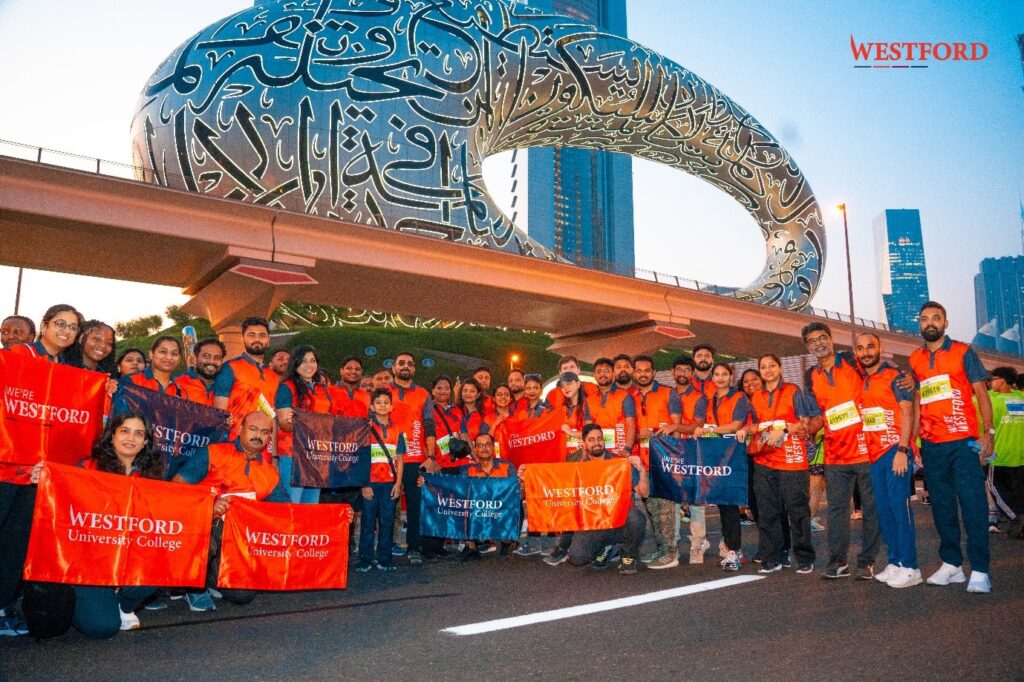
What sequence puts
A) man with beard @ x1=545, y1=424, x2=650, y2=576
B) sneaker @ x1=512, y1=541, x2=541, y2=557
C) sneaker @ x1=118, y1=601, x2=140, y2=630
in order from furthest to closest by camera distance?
1. sneaker @ x1=512, y1=541, x2=541, y2=557
2. man with beard @ x1=545, y1=424, x2=650, y2=576
3. sneaker @ x1=118, y1=601, x2=140, y2=630

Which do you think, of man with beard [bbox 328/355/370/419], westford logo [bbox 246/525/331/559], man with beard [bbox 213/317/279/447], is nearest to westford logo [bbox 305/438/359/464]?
man with beard [bbox 213/317/279/447]

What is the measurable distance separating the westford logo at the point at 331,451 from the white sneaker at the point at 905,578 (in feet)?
16.5

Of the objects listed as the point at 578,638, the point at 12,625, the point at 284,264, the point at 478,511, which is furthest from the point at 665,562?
the point at 284,264

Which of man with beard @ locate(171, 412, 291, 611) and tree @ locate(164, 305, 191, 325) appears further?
tree @ locate(164, 305, 191, 325)

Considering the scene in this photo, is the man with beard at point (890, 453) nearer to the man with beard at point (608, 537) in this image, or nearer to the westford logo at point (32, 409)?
the man with beard at point (608, 537)

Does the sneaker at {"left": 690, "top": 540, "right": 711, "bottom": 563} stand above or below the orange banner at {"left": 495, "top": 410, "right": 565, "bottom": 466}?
below

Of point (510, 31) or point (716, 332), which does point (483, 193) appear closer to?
point (510, 31)

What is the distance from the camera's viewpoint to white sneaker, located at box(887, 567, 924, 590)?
657 centimetres

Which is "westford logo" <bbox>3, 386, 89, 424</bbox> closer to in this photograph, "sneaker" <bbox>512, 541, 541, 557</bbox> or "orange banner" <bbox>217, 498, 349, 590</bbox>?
"orange banner" <bbox>217, 498, 349, 590</bbox>

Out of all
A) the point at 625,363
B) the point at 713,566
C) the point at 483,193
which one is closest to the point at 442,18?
the point at 483,193

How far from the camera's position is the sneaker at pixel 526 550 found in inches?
379

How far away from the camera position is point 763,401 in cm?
817

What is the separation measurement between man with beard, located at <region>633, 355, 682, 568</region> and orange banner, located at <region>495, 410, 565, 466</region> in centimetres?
109

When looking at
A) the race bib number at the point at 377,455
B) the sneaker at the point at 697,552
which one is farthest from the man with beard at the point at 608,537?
the race bib number at the point at 377,455
